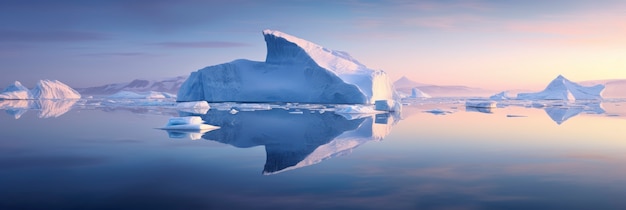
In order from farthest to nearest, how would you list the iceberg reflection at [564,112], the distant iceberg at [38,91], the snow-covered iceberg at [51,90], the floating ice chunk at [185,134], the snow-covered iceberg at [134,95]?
the snow-covered iceberg at [134,95] → the snow-covered iceberg at [51,90] → the distant iceberg at [38,91] → the iceberg reflection at [564,112] → the floating ice chunk at [185,134]

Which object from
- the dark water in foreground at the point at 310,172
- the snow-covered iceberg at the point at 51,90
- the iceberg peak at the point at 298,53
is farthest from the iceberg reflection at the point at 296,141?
the snow-covered iceberg at the point at 51,90

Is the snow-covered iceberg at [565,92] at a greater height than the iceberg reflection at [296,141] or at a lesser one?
greater

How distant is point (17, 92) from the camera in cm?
4538

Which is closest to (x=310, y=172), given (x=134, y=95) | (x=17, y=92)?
(x=17, y=92)

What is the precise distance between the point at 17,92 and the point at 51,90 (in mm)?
3044

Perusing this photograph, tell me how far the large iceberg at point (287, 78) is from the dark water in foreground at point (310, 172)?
19499 mm

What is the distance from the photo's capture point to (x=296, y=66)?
101ft

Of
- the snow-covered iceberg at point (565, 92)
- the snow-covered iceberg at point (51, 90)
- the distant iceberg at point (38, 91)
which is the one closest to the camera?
the snow-covered iceberg at point (565, 92)

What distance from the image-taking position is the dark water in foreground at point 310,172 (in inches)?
162

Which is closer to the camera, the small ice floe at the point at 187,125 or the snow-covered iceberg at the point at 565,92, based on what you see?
the small ice floe at the point at 187,125

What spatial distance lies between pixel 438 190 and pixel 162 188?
8.76ft

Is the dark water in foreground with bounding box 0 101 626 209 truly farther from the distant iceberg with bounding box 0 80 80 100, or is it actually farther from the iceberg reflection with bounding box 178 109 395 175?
the distant iceberg with bounding box 0 80 80 100

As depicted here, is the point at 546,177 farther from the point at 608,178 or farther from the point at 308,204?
the point at 308,204

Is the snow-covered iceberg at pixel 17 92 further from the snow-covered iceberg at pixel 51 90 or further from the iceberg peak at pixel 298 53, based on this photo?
the iceberg peak at pixel 298 53
